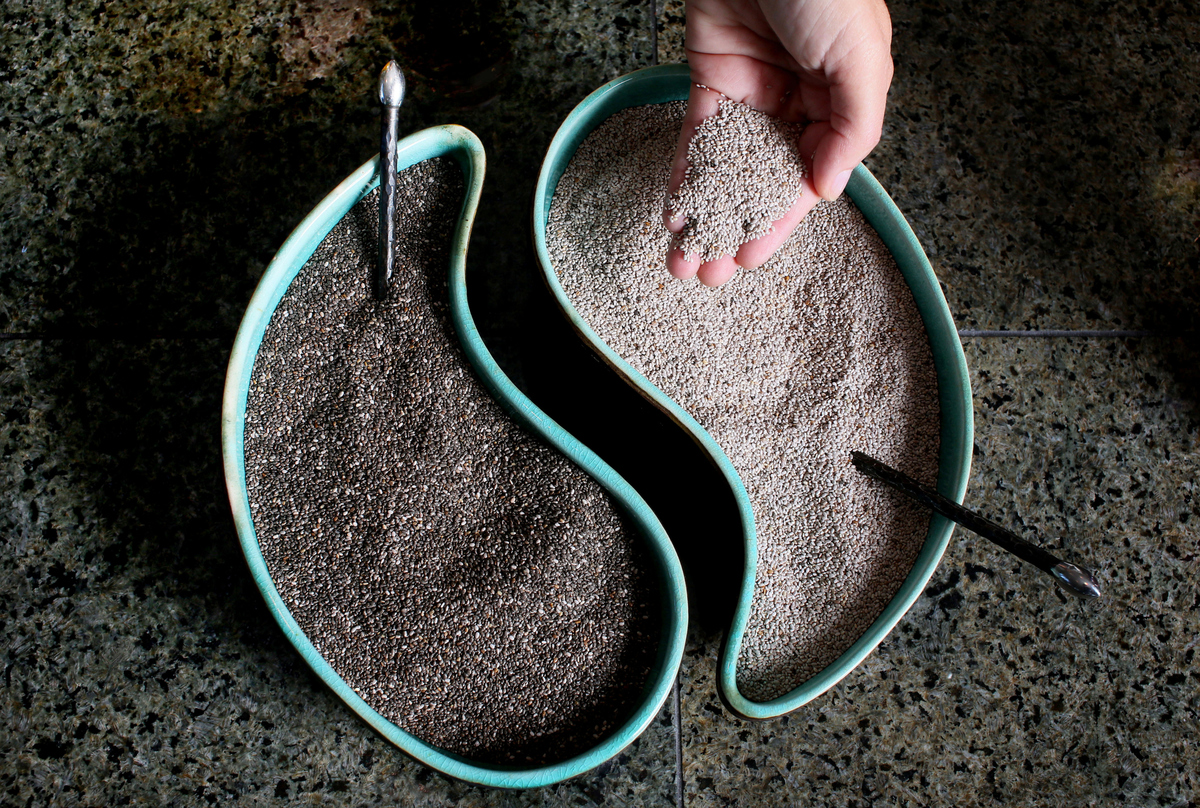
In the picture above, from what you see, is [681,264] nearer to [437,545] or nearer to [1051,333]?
[437,545]

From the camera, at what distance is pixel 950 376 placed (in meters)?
0.94

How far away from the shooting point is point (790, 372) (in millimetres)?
948

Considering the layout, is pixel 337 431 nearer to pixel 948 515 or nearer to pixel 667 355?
pixel 667 355

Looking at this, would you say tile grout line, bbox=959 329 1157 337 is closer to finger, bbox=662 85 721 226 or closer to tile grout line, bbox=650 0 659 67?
finger, bbox=662 85 721 226

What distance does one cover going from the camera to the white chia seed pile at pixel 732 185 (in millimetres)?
875

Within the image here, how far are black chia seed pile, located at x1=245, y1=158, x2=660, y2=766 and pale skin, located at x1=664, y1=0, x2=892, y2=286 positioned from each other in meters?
0.32

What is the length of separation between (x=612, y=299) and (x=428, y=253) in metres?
0.23

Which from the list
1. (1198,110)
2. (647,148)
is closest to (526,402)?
(647,148)

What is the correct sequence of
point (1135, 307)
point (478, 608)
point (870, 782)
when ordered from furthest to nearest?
point (1135, 307), point (870, 782), point (478, 608)

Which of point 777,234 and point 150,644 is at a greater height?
point 777,234

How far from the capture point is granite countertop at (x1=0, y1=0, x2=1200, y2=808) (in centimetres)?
94

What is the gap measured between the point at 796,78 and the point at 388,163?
1.74 feet

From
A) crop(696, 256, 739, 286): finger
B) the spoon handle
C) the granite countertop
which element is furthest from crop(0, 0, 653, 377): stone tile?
the spoon handle

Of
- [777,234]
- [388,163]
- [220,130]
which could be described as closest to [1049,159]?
[777,234]
